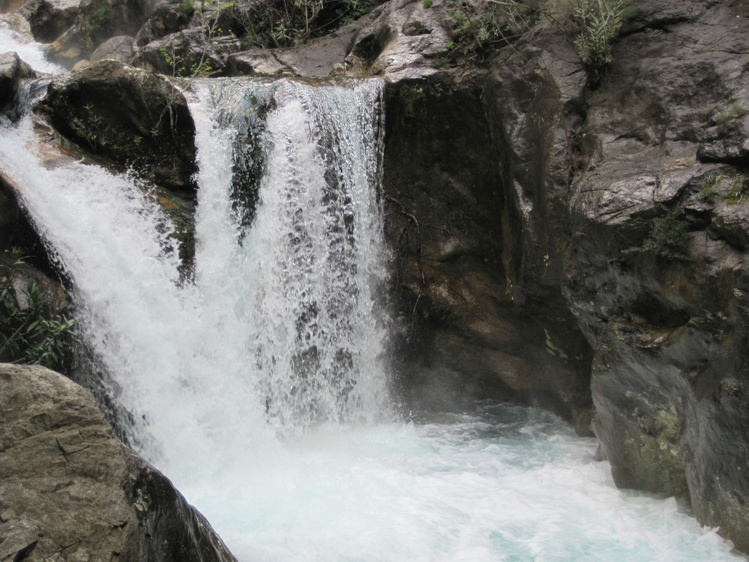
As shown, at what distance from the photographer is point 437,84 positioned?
6.94m

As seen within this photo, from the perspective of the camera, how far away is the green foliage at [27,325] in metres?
5.23

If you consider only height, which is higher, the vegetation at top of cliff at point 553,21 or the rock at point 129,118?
the vegetation at top of cliff at point 553,21

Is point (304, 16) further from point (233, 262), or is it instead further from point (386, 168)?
point (233, 262)

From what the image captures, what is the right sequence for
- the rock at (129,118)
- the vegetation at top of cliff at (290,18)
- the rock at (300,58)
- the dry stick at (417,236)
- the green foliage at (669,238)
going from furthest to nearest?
the vegetation at top of cliff at (290,18), the rock at (300,58), the dry stick at (417,236), the rock at (129,118), the green foliage at (669,238)

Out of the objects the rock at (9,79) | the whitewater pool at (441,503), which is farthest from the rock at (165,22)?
the whitewater pool at (441,503)

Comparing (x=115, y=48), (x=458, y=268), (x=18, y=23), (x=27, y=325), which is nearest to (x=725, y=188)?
(x=458, y=268)

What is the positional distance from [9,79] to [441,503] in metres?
6.37

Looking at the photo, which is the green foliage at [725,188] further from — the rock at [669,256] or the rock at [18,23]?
the rock at [18,23]

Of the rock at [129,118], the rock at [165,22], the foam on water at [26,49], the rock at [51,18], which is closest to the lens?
the rock at [129,118]

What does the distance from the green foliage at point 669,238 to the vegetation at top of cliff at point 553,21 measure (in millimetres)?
2097

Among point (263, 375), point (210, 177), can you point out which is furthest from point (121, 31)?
point (263, 375)

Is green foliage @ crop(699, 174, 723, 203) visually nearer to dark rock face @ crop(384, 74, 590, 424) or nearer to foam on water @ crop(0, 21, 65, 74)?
dark rock face @ crop(384, 74, 590, 424)

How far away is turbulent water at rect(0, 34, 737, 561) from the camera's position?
4.90 m

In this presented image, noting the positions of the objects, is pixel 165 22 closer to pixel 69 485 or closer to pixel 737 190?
pixel 737 190
